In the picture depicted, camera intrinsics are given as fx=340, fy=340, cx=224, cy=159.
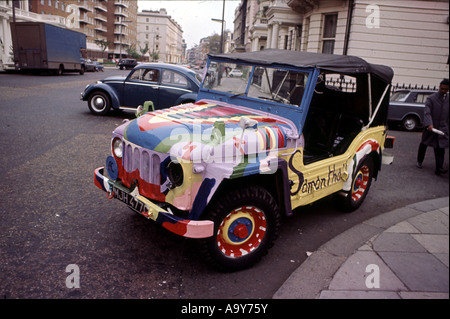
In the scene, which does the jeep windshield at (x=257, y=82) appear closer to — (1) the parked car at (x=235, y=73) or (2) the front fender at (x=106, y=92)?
(1) the parked car at (x=235, y=73)

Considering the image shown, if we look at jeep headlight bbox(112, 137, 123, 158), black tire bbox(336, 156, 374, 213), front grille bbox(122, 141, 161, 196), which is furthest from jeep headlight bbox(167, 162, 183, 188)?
black tire bbox(336, 156, 374, 213)

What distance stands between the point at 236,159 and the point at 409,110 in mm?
11702

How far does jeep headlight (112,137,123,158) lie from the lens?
3.52 metres

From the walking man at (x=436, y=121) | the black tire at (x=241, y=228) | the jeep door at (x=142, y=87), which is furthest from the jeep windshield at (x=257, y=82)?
the jeep door at (x=142, y=87)

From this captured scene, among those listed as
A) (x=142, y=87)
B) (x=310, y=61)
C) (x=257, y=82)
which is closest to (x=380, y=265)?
(x=310, y=61)

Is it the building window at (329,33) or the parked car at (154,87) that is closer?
the parked car at (154,87)

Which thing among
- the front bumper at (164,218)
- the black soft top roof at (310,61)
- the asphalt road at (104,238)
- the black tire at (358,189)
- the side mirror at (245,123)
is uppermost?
the black soft top roof at (310,61)

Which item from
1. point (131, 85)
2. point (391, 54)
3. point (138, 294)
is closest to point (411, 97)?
point (391, 54)

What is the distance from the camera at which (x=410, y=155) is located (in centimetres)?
871

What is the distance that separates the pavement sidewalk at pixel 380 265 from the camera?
1319 millimetres

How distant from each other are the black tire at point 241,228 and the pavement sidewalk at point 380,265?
1.44 feet

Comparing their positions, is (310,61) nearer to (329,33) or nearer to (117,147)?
(117,147)

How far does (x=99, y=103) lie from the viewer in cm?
1141

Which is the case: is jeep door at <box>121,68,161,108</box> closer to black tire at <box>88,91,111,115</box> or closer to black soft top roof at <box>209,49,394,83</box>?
black tire at <box>88,91,111,115</box>
